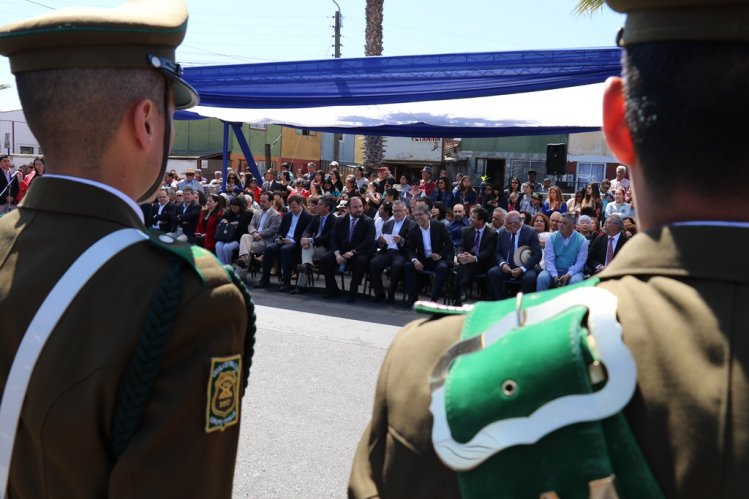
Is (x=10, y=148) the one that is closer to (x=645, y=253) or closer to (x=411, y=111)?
(x=411, y=111)

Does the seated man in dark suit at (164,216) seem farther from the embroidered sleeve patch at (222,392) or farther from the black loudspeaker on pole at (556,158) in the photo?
the embroidered sleeve patch at (222,392)

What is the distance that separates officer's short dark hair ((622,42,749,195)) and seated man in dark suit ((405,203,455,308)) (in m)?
8.78

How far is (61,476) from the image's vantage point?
4.50ft

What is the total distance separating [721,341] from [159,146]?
1182 millimetres

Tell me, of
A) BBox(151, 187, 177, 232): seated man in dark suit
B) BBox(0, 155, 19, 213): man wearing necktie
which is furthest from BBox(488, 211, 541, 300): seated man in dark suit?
BBox(0, 155, 19, 213): man wearing necktie

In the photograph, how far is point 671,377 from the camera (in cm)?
87

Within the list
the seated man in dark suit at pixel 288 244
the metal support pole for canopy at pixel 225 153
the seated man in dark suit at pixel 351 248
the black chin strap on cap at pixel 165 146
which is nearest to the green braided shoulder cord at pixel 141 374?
the black chin strap on cap at pixel 165 146

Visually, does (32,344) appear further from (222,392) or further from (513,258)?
(513,258)

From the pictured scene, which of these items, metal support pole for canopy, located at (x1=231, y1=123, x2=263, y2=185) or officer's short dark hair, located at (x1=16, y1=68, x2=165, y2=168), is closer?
officer's short dark hair, located at (x1=16, y1=68, x2=165, y2=168)

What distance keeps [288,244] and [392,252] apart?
5.62 ft

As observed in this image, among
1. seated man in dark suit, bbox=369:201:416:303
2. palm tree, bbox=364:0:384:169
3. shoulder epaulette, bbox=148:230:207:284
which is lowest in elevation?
seated man in dark suit, bbox=369:201:416:303

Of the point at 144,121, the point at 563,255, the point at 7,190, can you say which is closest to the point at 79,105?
the point at 144,121

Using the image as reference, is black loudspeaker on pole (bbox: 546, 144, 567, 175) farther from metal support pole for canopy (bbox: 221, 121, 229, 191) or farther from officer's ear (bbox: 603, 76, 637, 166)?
officer's ear (bbox: 603, 76, 637, 166)

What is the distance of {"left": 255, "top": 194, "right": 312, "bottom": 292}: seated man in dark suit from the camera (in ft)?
35.7
